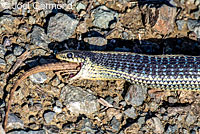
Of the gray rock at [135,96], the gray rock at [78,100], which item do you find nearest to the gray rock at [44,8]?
the gray rock at [78,100]

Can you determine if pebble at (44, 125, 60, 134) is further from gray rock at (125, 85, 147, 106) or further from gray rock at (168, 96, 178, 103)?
gray rock at (168, 96, 178, 103)

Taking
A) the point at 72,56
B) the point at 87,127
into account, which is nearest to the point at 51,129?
the point at 87,127

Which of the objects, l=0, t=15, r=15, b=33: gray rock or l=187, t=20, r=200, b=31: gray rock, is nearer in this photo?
l=0, t=15, r=15, b=33: gray rock

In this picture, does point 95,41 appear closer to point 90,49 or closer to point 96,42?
point 96,42

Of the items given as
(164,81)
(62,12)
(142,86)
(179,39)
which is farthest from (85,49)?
(179,39)

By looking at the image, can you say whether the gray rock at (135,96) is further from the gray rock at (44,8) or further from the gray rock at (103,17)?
the gray rock at (44,8)

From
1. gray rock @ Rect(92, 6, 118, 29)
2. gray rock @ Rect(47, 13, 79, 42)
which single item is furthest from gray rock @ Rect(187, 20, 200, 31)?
gray rock @ Rect(47, 13, 79, 42)
